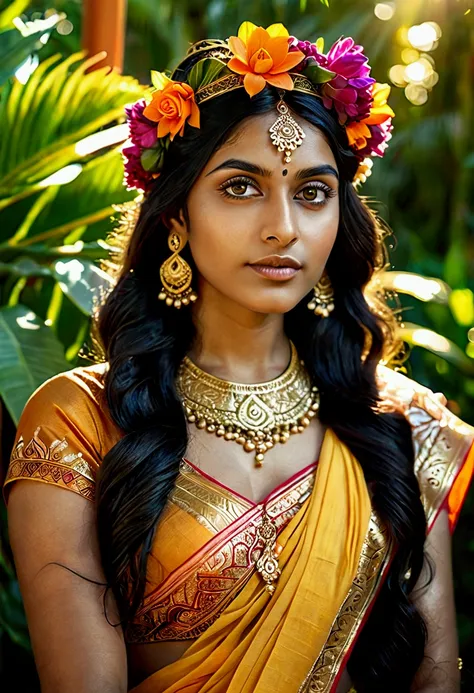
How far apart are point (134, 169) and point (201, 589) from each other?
91cm

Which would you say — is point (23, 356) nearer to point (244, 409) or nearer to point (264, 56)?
point (244, 409)

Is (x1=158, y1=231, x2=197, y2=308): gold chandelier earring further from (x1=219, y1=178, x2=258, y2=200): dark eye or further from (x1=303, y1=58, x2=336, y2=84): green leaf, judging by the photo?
(x1=303, y1=58, x2=336, y2=84): green leaf

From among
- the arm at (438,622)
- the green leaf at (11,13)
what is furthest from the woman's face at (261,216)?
the green leaf at (11,13)

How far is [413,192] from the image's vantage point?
5.84 m

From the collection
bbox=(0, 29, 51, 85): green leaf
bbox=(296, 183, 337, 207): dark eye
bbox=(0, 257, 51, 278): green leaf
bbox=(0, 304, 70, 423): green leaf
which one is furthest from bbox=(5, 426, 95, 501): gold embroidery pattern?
bbox=(0, 29, 51, 85): green leaf

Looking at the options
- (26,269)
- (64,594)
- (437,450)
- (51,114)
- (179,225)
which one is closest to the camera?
(64,594)

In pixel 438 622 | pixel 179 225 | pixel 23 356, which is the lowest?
pixel 438 622

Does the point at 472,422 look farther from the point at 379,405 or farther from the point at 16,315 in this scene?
the point at 16,315

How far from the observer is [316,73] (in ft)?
6.86

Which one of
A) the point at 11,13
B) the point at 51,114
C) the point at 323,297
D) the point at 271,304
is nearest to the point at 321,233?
the point at 271,304

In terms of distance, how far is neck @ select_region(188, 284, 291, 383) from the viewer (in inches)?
88.5

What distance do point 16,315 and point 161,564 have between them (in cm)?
105

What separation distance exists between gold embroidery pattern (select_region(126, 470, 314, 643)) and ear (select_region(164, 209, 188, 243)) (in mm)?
601

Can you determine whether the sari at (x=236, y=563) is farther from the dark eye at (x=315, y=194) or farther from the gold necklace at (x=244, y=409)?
the dark eye at (x=315, y=194)
